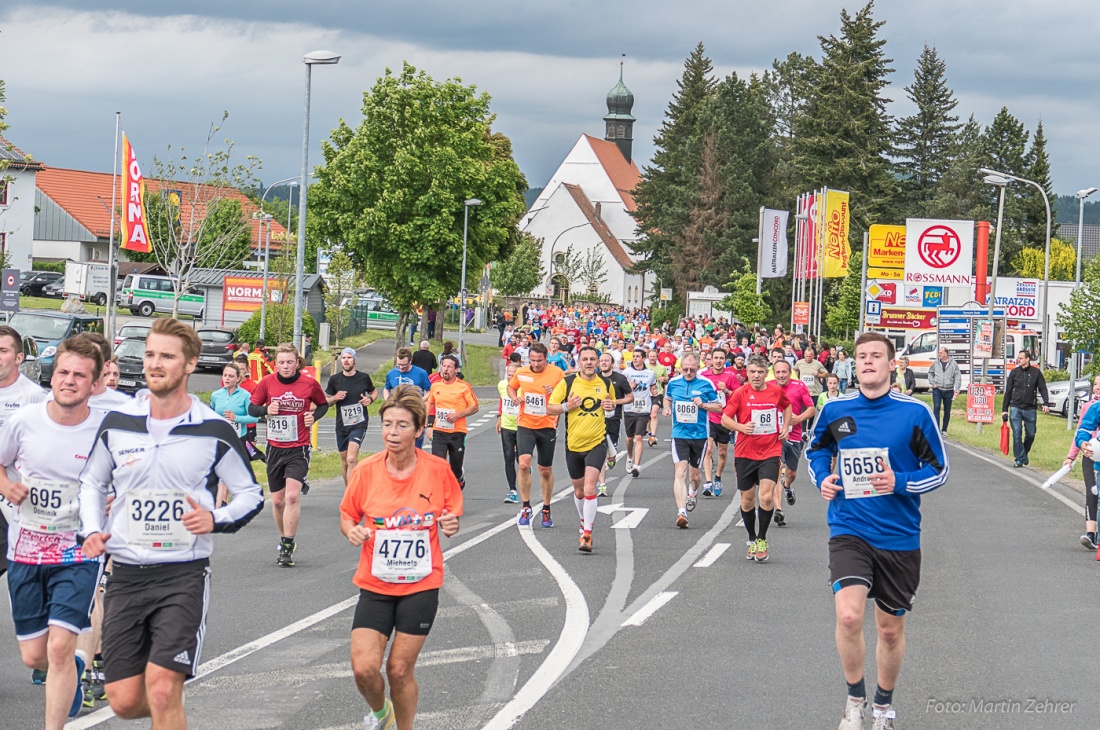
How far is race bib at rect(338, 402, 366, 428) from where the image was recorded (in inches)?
607

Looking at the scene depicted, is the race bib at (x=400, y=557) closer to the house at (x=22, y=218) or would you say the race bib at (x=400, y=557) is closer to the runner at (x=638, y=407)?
the runner at (x=638, y=407)

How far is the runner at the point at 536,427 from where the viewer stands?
48.8 feet

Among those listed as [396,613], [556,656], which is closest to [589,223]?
[556,656]

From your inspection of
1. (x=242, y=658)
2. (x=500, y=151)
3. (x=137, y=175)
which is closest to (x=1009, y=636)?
(x=242, y=658)

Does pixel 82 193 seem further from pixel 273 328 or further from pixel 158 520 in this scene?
pixel 158 520

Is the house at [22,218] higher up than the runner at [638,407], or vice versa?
the house at [22,218]

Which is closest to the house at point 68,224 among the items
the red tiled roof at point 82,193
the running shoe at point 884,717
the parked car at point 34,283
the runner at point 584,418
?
the red tiled roof at point 82,193

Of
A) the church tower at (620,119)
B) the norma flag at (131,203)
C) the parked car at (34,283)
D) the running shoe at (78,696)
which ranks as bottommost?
the running shoe at (78,696)

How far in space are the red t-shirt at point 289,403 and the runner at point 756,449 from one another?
3.80 m

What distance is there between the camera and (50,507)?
6367 mm

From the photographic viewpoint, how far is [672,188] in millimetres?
95625

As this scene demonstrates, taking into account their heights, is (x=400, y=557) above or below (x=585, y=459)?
above

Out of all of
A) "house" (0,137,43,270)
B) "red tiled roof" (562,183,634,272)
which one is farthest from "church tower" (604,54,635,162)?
"house" (0,137,43,270)

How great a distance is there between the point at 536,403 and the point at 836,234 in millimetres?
41270
